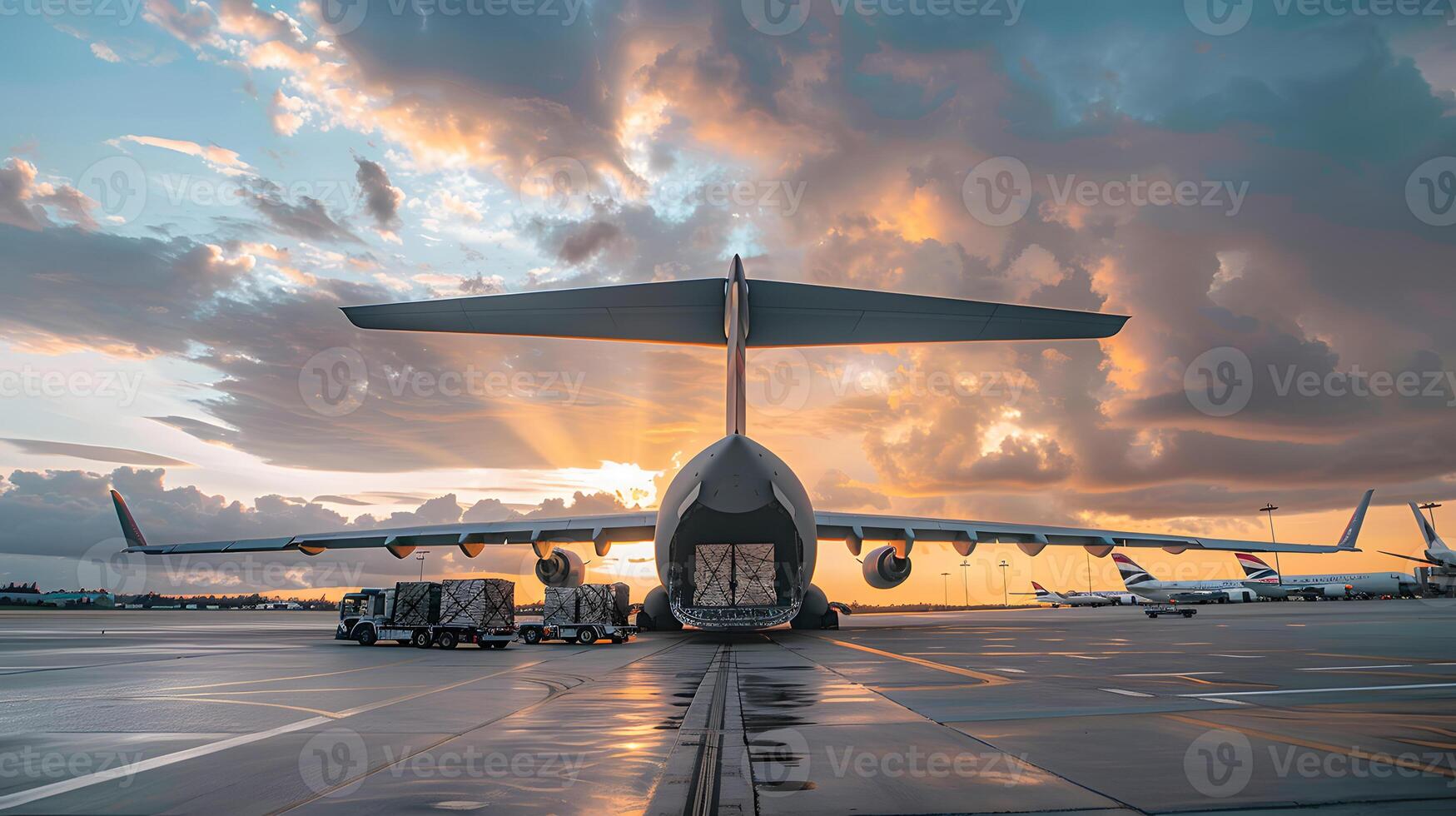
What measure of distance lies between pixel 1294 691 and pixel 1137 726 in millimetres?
4009

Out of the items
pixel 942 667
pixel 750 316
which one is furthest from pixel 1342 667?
pixel 750 316

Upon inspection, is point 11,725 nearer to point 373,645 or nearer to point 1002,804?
point 1002,804

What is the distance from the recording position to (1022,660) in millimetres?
15789

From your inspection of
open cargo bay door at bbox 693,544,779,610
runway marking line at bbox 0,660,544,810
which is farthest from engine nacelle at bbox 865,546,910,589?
runway marking line at bbox 0,660,544,810

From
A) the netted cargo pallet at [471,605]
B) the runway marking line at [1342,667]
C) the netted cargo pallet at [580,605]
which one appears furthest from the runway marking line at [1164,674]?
the netted cargo pallet at [580,605]

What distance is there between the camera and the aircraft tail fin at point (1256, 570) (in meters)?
87.6

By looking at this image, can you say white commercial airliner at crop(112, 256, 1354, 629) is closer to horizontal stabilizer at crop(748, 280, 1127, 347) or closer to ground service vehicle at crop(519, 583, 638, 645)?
horizontal stabilizer at crop(748, 280, 1127, 347)

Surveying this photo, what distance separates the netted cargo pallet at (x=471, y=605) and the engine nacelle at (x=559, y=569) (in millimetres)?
6238

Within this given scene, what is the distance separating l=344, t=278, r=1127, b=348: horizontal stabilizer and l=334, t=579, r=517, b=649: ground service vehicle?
951 cm

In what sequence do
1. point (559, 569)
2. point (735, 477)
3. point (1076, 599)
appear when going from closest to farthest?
Result: point (735, 477) → point (559, 569) → point (1076, 599)

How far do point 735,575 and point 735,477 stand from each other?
48.0 feet

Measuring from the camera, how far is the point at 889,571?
33.2 metres

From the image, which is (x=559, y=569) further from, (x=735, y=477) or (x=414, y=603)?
(x=735, y=477)

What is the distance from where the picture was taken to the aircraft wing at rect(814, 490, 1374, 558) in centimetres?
3092
